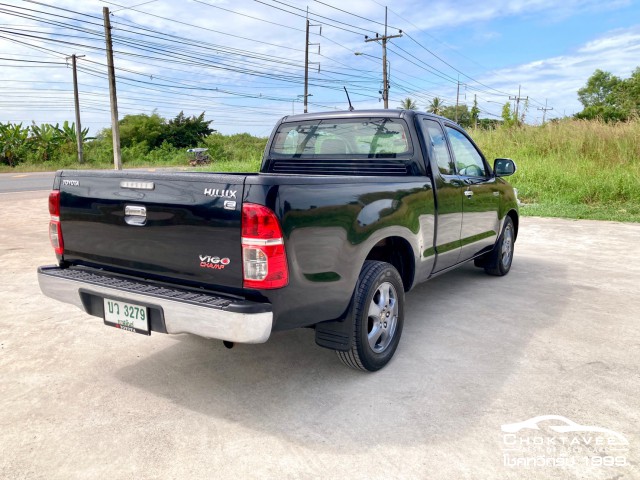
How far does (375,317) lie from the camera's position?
3.38 meters

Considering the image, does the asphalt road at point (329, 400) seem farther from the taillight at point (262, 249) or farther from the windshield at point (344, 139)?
the windshield at point (344, 139)

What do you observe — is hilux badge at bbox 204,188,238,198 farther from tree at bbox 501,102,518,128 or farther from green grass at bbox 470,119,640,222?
tree at bbox 501,102,518,128

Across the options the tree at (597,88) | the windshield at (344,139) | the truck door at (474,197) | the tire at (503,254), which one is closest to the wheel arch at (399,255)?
the windshield at (344,139)

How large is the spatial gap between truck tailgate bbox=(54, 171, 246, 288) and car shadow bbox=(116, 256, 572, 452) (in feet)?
2.57

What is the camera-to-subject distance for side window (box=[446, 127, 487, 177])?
485cm

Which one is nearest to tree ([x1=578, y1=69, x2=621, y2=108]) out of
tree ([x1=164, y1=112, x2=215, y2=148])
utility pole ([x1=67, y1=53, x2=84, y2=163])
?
tree ([x1=164, y1=112, x2=215, y2=148])

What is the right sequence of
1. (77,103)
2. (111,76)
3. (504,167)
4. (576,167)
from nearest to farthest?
(504,167)
(576,167)
(111,76)
(77,103)

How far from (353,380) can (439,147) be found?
2280 mm

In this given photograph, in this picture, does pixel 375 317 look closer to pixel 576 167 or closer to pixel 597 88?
pixel 576 167

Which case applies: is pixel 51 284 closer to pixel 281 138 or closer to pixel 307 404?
pixel 307 404

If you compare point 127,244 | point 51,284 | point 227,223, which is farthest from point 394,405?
point 51,284

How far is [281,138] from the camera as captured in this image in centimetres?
476

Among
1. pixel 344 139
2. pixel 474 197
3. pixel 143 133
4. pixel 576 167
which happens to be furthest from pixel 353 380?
pixel 143 133

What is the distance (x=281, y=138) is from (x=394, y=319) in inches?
84.1
